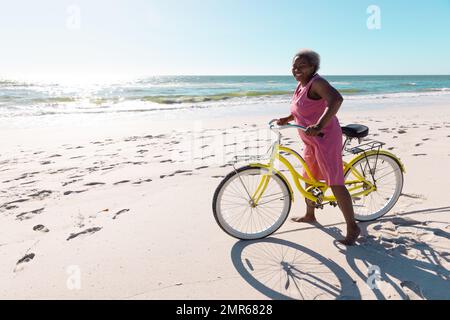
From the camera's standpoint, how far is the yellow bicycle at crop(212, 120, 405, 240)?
312 centimetres

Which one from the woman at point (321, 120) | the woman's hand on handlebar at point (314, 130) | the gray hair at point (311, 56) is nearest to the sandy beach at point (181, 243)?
the woman at point (321, 120)

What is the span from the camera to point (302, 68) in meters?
2.76

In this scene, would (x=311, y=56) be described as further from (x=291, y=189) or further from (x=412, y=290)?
(x=412, y=290)

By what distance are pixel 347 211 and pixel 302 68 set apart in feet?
4.56

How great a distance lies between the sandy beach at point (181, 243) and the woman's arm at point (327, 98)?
120 centimetres

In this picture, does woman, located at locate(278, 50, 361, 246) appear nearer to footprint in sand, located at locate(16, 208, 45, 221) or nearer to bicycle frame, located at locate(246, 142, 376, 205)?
bicycle frame, located at locate(246, 142, 376, 205)

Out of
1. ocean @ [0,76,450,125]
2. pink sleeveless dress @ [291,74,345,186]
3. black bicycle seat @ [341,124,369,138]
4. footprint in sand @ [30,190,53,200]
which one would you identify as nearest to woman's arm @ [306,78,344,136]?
pink sleeveless dress @ [291,74,345,186]

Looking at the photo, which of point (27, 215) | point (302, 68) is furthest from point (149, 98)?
point (302, 68)
